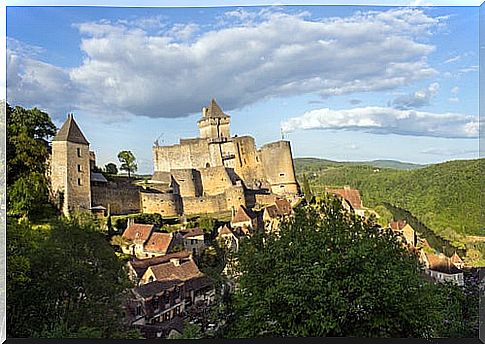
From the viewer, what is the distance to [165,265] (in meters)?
4.97

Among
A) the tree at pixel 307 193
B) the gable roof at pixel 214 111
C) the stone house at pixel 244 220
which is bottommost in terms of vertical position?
the stone house at pixel 244 220

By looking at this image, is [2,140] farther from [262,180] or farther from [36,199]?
[262,180]

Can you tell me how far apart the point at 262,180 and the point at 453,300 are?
5.64 ft

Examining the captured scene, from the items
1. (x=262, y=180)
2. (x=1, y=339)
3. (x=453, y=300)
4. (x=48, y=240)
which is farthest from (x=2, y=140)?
(x=453, y=300)

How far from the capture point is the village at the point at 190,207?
16.2ft

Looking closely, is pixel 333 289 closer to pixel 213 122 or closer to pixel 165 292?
pixel 165 292

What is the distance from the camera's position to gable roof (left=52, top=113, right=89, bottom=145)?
4859 millimetres

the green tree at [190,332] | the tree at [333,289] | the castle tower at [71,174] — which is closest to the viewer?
the tree at [333,289]

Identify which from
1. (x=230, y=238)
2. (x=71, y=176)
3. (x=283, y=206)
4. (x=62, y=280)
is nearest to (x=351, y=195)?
(x=283, y=206)

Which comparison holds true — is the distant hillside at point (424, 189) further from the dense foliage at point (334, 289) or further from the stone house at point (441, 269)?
the dense foliage at point (334, 289)

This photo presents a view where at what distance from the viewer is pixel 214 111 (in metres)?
5.05

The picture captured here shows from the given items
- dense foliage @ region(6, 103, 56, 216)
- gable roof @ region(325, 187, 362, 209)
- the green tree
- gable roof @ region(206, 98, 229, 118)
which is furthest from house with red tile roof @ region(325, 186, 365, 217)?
dense foliage @ region(6, 103, 56, 216)

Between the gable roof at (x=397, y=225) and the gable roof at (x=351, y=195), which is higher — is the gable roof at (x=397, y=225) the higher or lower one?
the lower one

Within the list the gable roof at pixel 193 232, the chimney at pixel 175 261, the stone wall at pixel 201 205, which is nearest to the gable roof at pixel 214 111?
the stone wall at pixel 201 205
